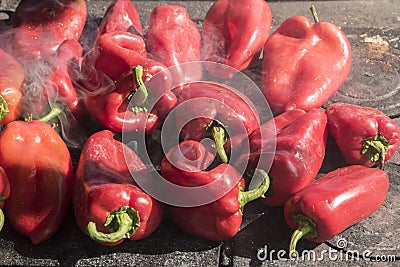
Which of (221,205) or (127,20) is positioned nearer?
(221,205)

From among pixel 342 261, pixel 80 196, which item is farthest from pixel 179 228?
pixel 342 261

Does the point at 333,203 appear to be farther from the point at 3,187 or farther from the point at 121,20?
the point at 121,20

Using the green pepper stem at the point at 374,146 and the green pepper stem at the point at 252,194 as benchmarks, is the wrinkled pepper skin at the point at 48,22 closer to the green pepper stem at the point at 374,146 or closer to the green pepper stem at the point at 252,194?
the green pepper stem at the point at 252,194

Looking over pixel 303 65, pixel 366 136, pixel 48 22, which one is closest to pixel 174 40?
pixel 303 65

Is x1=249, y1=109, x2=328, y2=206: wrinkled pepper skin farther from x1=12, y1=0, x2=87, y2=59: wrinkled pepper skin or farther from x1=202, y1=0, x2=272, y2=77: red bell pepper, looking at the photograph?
x1=12, y1=0, x2=87, y2=59: wrinkled pepper skin

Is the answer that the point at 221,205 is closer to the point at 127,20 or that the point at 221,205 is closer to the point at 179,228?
the point at 179,228

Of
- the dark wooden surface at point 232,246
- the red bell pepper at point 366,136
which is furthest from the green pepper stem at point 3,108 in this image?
the red bell pepper at point 366,136
